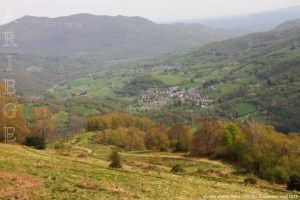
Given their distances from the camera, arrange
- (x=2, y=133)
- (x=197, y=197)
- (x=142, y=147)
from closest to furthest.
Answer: (x=197, y=197)
(x=2, y=133)
(x=142, y=147)

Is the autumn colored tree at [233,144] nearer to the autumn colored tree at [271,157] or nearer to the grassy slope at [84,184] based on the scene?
the autumn colored tree at [271,157]

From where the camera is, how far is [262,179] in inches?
3346

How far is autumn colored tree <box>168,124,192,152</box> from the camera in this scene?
118062mm

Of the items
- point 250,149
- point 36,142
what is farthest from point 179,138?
point 36,142

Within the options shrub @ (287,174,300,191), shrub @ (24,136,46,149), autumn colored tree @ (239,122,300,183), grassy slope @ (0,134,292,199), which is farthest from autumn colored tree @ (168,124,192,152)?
grassy slope @ (0,134,292,199)

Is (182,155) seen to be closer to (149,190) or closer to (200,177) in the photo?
(200,177)

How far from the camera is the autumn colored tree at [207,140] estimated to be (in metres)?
105

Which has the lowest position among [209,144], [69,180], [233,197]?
[209,144]

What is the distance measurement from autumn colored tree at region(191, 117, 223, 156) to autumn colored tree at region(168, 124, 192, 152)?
25.5 ft

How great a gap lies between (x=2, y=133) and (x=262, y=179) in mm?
59350

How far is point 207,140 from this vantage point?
106688mm

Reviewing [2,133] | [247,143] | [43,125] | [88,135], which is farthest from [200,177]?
[88,135]

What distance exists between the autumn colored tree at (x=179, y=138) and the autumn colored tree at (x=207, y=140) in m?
7.76

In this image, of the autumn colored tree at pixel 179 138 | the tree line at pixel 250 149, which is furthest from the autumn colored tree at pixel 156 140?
the tree line at pixel 250 149
